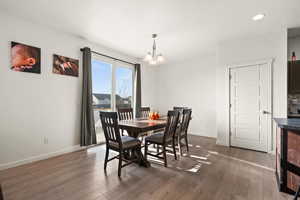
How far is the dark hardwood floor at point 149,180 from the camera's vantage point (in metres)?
1.79

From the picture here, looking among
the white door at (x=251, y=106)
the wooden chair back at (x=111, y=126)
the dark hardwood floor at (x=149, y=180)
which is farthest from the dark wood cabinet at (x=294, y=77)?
the wooden chair back at (x=111, y=126)

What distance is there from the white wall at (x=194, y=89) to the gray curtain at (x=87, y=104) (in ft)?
10.0

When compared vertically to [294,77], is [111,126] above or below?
below

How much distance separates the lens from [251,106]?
3.46m

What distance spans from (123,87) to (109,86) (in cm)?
59

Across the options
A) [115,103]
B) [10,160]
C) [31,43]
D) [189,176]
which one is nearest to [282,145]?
[189,176]

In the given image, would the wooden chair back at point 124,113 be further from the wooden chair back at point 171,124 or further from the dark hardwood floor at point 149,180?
the wooden chair back at point 171,124

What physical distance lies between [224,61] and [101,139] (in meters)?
4.01

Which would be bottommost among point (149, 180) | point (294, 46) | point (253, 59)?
point (149, 180)

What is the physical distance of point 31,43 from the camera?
109 inches

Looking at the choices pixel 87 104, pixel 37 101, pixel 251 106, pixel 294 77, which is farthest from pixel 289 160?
pixel 37 101

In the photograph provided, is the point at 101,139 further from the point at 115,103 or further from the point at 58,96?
the point at 58,96

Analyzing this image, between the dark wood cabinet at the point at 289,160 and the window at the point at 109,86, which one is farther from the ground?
the window at the point at 109,86

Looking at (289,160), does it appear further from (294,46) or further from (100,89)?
(100,89)
